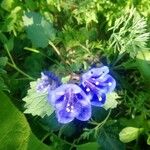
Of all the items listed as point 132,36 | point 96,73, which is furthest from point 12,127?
point 132,36

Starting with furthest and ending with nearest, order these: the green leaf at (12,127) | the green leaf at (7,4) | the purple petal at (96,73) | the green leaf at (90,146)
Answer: the green leaf at (7,4) < the green leaf at (90,146) < the purple petal at (96,73) < the green leaf at (12,127)

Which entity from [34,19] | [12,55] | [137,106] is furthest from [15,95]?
[137,106]

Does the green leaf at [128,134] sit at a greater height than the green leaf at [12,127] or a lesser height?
lesser

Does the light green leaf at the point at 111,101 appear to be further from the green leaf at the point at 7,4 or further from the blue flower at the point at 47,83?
the green leaf at the point at 7,4

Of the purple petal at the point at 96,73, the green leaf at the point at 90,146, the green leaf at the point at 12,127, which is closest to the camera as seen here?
the green leaf at the point at 12,127

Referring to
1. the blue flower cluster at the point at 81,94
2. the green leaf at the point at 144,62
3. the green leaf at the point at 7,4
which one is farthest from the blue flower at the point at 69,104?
the green leaf at the point at 7,4

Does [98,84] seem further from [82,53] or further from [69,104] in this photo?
[82,53]

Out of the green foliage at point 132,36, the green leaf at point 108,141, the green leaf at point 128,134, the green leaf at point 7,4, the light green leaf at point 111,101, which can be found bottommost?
the green leaf at point 108,141

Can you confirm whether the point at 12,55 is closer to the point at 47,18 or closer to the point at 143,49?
the point at 47,18
